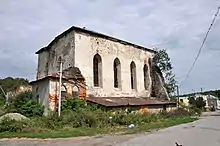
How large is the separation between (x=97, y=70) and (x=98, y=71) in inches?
7.0

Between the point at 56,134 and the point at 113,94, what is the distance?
1909cm

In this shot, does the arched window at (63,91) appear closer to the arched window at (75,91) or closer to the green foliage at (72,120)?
the green foliage at (72,120)

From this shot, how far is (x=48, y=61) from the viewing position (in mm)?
38031

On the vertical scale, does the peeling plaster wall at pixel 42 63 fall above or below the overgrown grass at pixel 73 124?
above

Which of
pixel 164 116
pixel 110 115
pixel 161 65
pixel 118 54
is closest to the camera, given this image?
pixel 110 115

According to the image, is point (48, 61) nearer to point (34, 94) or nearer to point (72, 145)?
point (34, 94)

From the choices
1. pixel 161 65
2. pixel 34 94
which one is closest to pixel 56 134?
pixel 34 94

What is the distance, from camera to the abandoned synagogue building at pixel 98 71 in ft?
95.0

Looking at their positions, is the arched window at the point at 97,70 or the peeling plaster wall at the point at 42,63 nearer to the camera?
the arched window at the point at 97,70

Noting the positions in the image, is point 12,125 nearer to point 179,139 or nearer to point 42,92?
point 42,92

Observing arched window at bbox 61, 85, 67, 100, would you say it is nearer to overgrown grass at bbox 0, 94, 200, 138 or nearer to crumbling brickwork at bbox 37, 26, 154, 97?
overgrown grass at bbox 0, 94, 200, 138

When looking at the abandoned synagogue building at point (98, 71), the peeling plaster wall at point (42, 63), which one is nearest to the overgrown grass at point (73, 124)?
the abandoned synagogue building at point (98, 71)

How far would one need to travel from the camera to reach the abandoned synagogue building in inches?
1140

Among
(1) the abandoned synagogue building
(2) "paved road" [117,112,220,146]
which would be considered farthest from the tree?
(2) "paved road" [117,112,220,146]
